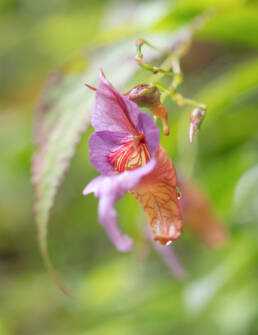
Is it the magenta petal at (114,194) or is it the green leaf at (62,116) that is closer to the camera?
the magenta petal at (114,194)

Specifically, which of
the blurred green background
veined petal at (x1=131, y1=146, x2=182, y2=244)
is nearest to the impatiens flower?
veined petal at (x1=131, y1=146, x2=182, y2=244)

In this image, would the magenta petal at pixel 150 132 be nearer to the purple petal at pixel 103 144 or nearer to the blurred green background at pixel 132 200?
the purple petal at pixel 103 144

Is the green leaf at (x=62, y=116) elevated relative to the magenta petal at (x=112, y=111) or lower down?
elevated

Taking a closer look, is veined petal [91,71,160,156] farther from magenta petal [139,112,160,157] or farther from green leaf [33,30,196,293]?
green leaf [33,30,196,293]

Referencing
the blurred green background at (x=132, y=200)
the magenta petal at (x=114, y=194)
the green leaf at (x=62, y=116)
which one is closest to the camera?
the magenta petal at (x=114, y=194)

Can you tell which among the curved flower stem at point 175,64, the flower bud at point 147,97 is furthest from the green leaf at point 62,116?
the flower bud at point 147,97

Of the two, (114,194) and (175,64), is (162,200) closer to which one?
(114,194)

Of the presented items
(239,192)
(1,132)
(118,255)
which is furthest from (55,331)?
(239,192)
